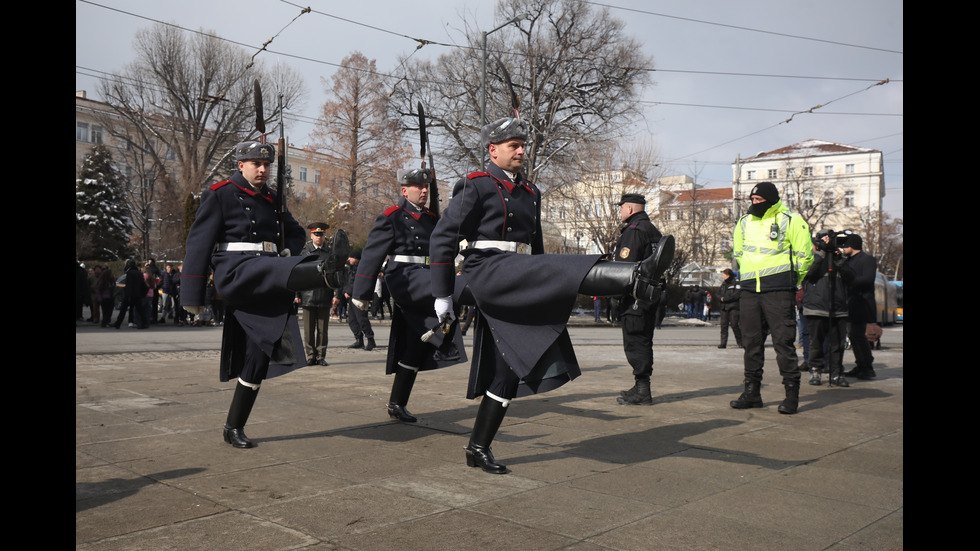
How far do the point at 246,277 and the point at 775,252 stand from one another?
4.68 m

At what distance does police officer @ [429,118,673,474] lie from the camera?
4340mm

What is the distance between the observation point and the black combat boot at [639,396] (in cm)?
748

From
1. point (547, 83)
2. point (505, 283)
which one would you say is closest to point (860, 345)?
point (505, 283)

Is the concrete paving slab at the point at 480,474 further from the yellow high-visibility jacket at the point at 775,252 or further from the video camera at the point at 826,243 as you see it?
the video camera at the point at 826,243

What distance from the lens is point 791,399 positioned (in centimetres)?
702

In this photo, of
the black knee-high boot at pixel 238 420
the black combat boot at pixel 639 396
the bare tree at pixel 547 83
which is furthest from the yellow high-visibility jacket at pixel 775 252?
the bare tree at pixel 547 83

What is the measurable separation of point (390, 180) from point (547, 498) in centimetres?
3857

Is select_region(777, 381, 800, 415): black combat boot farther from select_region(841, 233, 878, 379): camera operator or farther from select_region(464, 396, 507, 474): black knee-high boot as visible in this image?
select_region(841, 233, 878, 379): camera operator

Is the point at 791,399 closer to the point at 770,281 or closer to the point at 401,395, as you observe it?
the point at 770,281

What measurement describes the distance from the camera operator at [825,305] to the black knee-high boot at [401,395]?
17.9 feet

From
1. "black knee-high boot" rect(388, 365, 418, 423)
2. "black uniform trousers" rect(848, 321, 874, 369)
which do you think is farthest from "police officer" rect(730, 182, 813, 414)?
"black uniform trousers" rect(848, 321, 874, 369)
